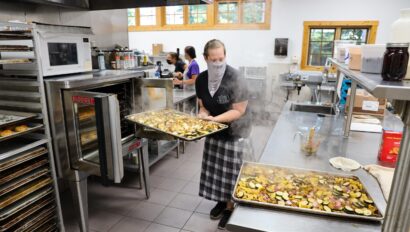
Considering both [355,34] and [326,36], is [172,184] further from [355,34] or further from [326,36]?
[355,34]

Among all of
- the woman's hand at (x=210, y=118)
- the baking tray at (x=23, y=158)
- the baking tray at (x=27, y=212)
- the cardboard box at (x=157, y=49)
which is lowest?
the baking tray at (x=27, y=212)

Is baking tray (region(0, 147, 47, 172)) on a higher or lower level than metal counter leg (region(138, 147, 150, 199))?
higher

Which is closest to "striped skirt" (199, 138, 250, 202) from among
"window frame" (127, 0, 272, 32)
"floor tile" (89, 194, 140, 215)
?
"floor tile" (89, 194, 140, 215)

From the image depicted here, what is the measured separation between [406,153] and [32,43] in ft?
6.88

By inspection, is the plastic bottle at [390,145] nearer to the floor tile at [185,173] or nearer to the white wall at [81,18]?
the floor tile at [185,173]

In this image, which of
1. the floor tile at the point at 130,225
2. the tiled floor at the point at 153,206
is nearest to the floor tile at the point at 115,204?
the tiled floor at the point at 153,206

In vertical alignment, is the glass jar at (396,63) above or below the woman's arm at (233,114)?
above

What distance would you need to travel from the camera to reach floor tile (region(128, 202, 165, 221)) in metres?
2.55

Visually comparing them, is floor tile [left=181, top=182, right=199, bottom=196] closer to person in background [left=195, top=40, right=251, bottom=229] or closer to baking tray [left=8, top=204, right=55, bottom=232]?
person in background [left=195, top=40, right=251, bottom=229]

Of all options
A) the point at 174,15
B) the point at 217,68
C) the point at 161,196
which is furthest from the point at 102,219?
the point at 174,15

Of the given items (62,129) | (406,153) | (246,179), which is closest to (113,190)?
(62,129)

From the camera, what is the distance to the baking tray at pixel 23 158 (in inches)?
66.7

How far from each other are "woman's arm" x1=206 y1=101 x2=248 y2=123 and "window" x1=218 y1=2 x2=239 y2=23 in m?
3.52

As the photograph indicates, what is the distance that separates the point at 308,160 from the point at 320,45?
5.23 metres
